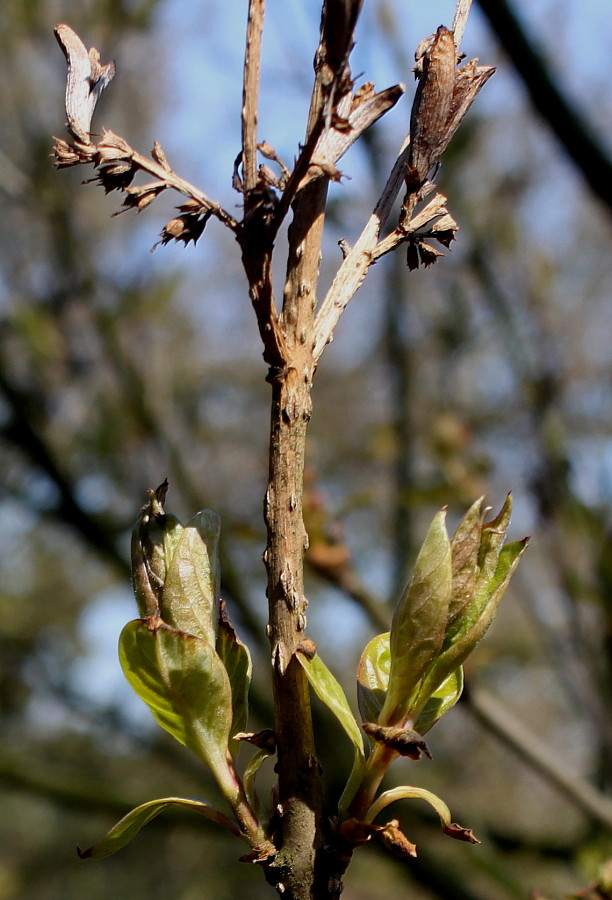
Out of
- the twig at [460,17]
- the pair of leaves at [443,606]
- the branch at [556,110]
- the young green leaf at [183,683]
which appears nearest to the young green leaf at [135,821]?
the young green leaf at [183,683]

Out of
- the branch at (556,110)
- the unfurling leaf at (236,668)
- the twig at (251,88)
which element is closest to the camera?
the twig at (251,88)

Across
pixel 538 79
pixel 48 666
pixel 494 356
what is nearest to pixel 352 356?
pixel 494 356

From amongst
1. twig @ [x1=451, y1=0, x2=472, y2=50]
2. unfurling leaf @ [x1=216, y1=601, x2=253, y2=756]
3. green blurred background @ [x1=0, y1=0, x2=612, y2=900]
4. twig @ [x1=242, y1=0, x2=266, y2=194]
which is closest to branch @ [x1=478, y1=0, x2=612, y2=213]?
green blurred background @ [x1=0, y1=0, x2=612, y2=900]

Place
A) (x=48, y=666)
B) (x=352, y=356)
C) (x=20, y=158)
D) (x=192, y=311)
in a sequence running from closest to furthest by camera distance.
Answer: (x=20, y=158), (x=48, y=666), (x=192, y=311), (x=352, y=356)

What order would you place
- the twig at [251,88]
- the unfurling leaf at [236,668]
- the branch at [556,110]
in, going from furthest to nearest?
1. the branch at [556,110]
2. the unfurling leaf at [236,668]
3. the twig at [251,88]

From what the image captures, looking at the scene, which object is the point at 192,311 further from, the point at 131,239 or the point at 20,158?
the point at 20,158

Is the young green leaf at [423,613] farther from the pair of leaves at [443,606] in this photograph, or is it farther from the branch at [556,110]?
the branch at [556,110]

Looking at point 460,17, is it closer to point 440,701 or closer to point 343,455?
point 440,701
